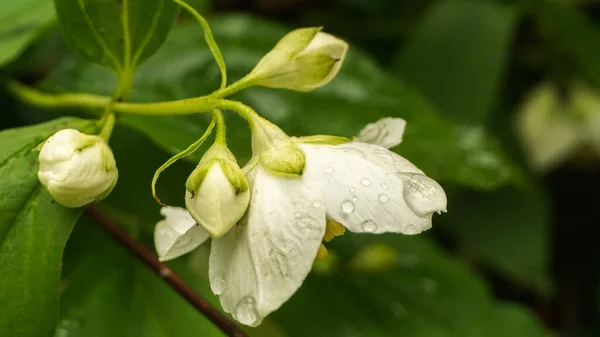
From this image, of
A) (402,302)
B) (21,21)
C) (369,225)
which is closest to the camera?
(369,225)

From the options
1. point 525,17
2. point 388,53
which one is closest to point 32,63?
point 388,53

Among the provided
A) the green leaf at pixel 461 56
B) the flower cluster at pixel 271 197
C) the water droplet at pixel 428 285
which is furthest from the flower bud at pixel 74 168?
the green leaf at pixel 461 56

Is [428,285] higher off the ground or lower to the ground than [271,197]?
lower

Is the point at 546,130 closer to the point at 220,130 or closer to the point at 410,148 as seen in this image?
the point at 410,148

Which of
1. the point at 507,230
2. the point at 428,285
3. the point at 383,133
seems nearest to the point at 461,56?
the point at 507,230

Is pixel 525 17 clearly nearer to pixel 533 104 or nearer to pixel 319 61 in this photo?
pixel 533 104

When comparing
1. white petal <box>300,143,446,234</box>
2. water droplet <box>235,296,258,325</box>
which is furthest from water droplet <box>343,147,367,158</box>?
water droplet <box>235,296,258,325</box>

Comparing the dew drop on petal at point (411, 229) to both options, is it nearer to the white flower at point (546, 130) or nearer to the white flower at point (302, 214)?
the white flower at point (302, 214)
